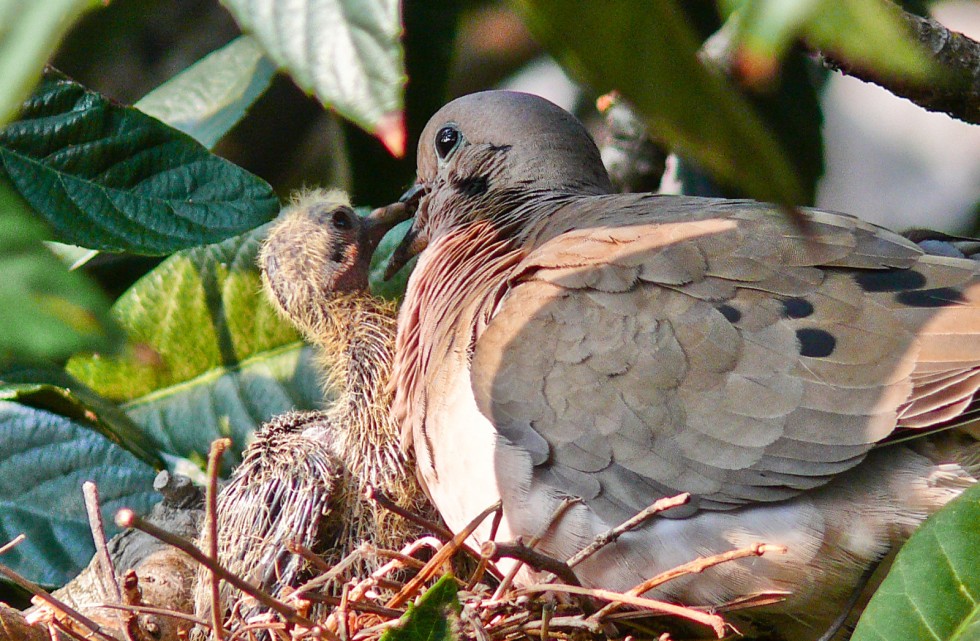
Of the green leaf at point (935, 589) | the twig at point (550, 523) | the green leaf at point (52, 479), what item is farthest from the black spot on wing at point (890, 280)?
the green leaf at point (52, 479)

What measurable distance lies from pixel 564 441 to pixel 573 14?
1130 millimetres

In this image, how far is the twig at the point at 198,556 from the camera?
0.94 meters

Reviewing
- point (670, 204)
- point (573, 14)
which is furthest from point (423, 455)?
Result: point (573, 14)

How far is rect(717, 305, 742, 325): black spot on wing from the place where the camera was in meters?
1.46

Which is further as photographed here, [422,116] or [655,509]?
[422,116]

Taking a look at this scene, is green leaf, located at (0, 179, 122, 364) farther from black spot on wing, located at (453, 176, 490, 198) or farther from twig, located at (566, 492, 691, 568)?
black spot on wing, located at (453, 176, 490, 198)

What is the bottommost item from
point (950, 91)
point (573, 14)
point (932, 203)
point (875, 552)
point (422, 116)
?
point (932, 203)

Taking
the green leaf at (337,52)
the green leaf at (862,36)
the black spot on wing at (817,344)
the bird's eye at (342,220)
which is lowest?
the bird's eye at (342,220)

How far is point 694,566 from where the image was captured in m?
1.34

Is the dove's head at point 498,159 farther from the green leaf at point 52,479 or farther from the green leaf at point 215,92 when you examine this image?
the green leaf at point 52,479

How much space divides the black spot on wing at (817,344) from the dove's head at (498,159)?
71 cm

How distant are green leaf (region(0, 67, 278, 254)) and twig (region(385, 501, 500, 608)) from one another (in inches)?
27.1

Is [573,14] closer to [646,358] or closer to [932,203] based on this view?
[646,358]

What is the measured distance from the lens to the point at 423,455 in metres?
1.75
